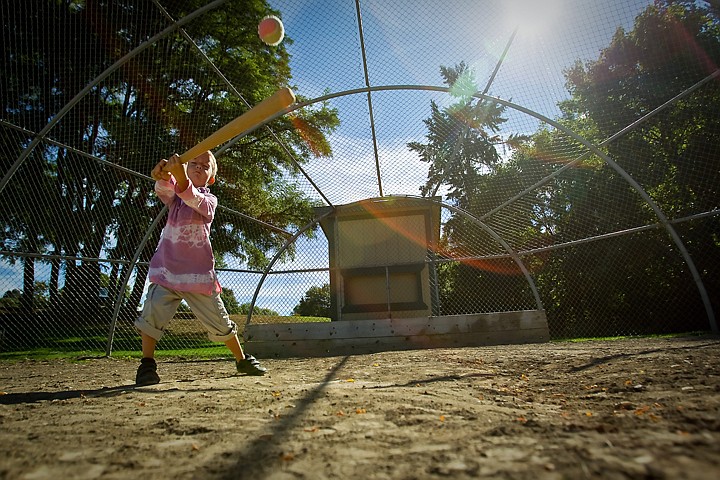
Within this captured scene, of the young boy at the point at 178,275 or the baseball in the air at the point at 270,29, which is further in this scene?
the baseball in the air at the point at 270,29

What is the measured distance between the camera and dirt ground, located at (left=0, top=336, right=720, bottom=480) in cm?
134

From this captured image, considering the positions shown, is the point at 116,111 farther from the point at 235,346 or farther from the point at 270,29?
the point at 235,346

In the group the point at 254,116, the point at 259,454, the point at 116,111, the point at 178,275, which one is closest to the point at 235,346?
the point at 178,275

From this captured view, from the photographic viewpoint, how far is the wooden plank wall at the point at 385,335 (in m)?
7.09

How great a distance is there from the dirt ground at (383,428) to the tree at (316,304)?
7.45 m

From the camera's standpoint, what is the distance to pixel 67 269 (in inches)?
288

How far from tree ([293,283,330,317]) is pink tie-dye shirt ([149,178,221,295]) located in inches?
273

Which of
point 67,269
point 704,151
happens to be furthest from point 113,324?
point 704,151

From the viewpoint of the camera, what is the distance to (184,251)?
139 inches

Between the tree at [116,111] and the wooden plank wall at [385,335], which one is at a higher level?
the tree at [116,111]

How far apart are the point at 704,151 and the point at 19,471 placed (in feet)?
31.2

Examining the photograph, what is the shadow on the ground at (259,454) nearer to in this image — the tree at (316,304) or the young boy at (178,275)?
the young boy at (178,275)

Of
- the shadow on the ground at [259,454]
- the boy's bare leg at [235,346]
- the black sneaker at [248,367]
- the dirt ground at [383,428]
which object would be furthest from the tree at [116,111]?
the shadow on the ground at [259,454]

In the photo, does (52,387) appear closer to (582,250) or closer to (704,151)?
(704,151)
